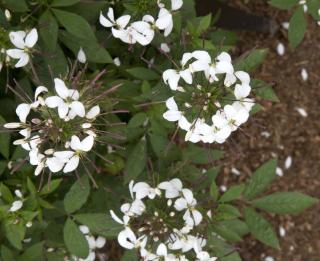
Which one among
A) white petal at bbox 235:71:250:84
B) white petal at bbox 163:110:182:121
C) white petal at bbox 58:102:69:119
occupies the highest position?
white petal at bbox 235:71:250:84

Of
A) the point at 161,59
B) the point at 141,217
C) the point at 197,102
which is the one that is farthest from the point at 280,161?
the point at 197,102

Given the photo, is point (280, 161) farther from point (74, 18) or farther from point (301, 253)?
point (74, 18)

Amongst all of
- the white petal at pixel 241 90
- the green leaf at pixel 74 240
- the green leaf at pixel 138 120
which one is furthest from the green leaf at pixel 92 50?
the green leaf at pixel 74 240

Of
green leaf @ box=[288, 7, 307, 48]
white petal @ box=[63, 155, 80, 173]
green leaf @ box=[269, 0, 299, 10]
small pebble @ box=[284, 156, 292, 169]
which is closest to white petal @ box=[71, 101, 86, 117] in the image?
white petal @ box=[63, 155, 80, 173]

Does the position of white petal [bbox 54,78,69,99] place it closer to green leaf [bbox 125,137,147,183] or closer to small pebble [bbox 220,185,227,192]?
green leaf [bbox 125,137,147,183]

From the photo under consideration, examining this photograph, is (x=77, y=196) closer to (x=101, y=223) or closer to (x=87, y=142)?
(x=101, y=223)

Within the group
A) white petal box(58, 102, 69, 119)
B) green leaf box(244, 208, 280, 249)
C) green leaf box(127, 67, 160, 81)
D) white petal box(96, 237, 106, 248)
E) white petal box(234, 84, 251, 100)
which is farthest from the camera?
white petal box(96, 237, 106, 248)
